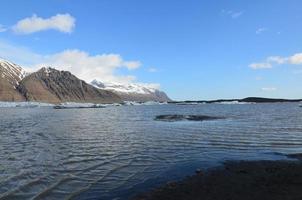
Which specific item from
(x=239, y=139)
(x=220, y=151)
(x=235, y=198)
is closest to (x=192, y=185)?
(x=235, y=198)

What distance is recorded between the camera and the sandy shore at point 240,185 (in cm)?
1495

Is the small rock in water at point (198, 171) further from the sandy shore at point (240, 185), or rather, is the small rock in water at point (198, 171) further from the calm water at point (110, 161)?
the calm water at point (110, 161)

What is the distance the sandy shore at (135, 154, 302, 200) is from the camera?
1495 cm

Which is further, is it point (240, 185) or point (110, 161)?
point (110, 161)

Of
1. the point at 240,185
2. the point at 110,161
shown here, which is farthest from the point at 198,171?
the point at 110,161

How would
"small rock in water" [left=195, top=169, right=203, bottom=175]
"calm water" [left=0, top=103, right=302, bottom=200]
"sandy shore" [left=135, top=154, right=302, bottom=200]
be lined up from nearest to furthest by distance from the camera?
"sandy shore" [left=135, top=154, right=302, bottom=200], "calm water" [left=0, top=103, right=302, bottom=200], "small rock in water" [left=195, top=169, right=203, bottom=175]

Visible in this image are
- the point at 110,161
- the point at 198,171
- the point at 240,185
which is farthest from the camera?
the point at 110,161

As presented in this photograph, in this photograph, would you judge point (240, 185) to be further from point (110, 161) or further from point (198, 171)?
point (110, 161)

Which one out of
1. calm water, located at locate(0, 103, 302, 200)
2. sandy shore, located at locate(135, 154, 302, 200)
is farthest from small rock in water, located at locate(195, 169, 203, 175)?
calm water, located at locate(0, 103, 302, 200)

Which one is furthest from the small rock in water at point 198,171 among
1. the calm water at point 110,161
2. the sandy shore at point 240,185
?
the calm water at point 110,161

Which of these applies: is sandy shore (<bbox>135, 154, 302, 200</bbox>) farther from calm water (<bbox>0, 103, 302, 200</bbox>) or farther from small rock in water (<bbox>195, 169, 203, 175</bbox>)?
calm water (<bbox>0, 103, 302, 200</bbox>)

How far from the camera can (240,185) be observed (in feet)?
54.9

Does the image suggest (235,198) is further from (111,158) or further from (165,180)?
(111,158)

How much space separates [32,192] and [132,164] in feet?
24.7
